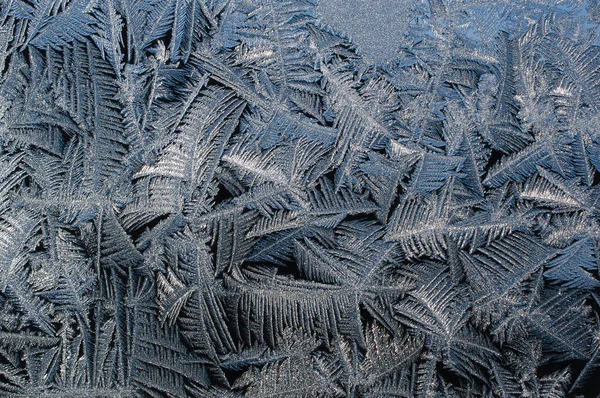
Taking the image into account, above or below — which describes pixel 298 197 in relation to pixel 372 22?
below

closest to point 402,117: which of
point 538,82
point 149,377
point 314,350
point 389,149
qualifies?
point 389,149

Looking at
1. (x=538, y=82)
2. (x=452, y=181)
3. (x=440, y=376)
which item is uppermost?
(x=538, y=82)

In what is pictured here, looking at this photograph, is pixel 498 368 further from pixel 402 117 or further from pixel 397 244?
pixel 402 117

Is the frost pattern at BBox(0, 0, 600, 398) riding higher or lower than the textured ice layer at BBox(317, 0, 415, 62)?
lower

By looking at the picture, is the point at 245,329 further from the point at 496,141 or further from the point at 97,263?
the point at 496,141

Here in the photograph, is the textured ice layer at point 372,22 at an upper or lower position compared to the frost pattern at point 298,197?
upper

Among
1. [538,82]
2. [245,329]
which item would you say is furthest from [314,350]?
[538,82]

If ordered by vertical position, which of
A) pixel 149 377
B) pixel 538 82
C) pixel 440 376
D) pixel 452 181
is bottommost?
pixel 149 377

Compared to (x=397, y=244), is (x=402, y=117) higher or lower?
higher

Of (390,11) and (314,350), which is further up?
(390,11)
